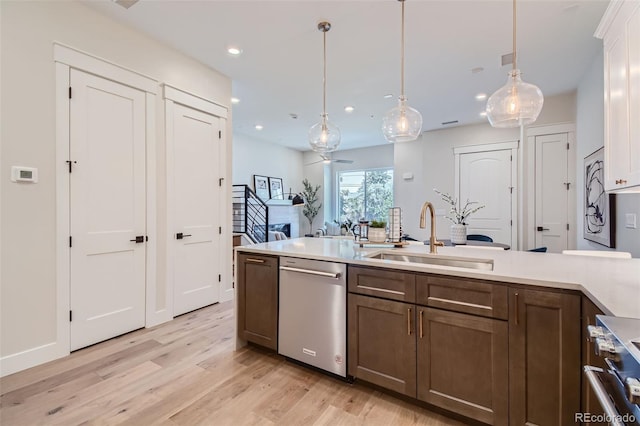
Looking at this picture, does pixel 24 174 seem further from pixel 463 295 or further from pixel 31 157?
pixel 463 295

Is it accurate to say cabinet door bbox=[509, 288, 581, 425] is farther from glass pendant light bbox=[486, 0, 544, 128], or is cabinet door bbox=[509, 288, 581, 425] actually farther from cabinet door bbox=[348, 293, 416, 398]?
glass pendant light bbox=[486, 0, 544, 128]

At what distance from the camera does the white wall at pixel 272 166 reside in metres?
7.33

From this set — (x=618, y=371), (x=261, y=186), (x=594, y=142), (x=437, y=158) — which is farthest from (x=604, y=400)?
(x=261, y=186)

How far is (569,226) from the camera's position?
481 centimetres

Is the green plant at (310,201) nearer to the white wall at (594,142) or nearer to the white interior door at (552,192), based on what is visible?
the white interior door at (552,192)

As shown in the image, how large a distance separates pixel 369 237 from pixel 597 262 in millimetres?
1552

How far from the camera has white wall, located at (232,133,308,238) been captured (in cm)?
733

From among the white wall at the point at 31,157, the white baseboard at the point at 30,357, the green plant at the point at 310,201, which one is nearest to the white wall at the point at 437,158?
the green plant at the point at 310,201

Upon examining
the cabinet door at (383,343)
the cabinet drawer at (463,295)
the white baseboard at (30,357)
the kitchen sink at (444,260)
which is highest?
the kitchen sink at (444,260)

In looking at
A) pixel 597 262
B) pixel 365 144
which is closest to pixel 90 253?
pixel 597 262

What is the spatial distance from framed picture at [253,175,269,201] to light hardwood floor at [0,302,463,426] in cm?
532

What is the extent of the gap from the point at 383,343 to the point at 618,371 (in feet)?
4.09

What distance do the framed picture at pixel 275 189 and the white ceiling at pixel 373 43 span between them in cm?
337

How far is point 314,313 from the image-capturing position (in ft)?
7.36
